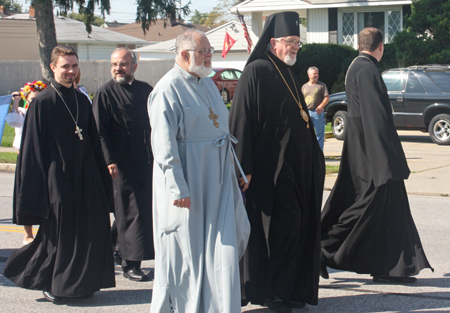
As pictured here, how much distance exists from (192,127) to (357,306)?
6.27 feet

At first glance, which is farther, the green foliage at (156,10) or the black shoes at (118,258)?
the green foliage at (156,10)

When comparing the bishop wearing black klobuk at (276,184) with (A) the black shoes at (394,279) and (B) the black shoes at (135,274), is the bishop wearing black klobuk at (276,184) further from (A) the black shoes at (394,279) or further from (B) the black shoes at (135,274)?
(B) the black shoes at (135,274)

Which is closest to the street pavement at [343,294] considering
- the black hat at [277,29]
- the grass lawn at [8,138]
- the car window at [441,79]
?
the black hat at [277,29]

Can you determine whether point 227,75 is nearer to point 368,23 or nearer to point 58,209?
point 368,23

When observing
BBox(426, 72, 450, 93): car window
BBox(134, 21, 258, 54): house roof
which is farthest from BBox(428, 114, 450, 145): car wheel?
BBox(134, 21, 258, 54): house roof

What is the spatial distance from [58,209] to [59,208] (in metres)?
0.01

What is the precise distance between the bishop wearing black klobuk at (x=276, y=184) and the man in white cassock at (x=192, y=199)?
486 mm

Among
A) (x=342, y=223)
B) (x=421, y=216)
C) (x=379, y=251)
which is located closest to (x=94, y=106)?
(x=342, y=223)

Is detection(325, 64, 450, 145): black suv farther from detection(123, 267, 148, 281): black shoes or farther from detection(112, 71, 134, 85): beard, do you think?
detection(123, 267, 148, 281): black shoes

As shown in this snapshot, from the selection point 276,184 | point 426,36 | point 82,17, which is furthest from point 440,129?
point 82,17

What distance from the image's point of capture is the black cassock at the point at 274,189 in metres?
4.55

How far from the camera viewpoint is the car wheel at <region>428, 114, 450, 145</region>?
15617 millimetres

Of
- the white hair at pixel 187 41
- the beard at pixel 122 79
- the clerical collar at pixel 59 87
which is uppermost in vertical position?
the white hair at pixel 187 41

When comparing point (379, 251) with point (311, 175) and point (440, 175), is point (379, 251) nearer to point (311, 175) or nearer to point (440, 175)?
point (311, 175)
